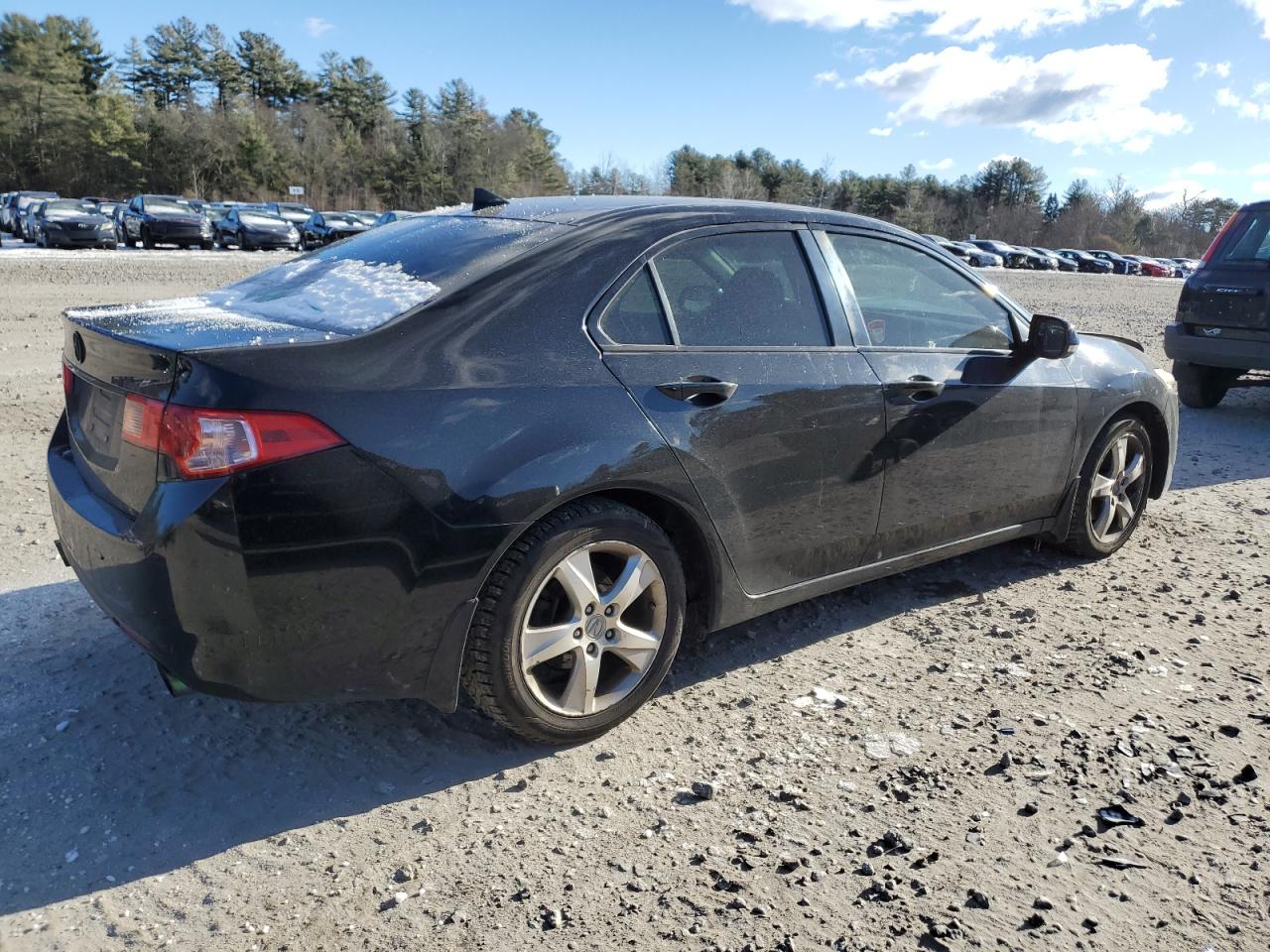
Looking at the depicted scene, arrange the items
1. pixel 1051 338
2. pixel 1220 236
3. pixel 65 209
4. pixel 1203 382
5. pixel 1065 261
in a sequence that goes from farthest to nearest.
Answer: pixel 1065 261 < pixel 65 209 < pixel 1203 382 < pixel 1220 236 < pixel 1051 338

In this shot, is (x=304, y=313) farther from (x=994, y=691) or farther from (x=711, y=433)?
(x=994, y=691)

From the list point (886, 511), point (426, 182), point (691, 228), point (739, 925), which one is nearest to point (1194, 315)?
point (886, 511)

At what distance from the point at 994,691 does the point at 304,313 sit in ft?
8.97

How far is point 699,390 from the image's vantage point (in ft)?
10.3

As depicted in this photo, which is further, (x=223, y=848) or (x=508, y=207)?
(x=508, y=207)

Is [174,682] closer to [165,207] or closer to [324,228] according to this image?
[165,207]

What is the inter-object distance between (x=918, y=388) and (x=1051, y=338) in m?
0.87

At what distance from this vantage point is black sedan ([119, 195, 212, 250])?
95.8ft

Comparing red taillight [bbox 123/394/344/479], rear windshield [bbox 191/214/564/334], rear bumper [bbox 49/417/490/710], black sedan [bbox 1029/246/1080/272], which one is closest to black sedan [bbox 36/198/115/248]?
rear windshield [bbox 191/214/564/334]

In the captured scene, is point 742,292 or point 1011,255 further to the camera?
point 1011,255

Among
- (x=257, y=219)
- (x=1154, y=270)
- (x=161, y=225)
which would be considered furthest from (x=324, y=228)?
(x=1154, y=270)

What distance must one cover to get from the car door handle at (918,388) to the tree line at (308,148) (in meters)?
50.7

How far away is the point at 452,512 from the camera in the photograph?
2.60 metres

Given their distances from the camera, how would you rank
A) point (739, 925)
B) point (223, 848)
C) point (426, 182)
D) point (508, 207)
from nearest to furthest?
1. point (739, 925)
2. point (223, 848)
3. point (508, 207)
4. point (426, 182)
